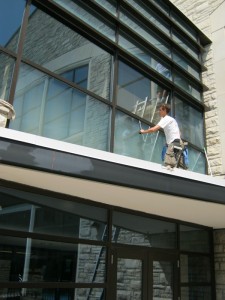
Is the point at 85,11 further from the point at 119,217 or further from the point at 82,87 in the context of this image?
the point at 119,217

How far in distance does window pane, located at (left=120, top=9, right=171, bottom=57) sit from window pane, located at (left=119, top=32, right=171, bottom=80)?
327 mm

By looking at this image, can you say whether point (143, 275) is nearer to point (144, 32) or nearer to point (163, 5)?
point (144, 32)

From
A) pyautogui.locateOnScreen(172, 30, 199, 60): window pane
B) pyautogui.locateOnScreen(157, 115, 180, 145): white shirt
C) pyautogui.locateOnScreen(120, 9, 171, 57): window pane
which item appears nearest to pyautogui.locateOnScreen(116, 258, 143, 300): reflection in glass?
pyautogui.locateOnScreen(157, 115, 180, 145): white shirt

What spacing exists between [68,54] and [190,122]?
4152 mm

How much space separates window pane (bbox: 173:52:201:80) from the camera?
32.4 ft

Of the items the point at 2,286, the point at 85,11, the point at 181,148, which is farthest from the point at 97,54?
the point at 2,286

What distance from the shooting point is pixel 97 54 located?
7.77 m

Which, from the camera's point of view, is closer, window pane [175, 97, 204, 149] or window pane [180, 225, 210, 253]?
window pane [180, 225, 210, 253]

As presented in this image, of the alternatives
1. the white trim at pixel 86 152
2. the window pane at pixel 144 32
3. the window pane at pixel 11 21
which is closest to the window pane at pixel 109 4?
the window pane at pixel 144 32

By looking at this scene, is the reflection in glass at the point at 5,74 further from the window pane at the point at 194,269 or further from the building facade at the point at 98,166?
the window pane at the point at 194,269

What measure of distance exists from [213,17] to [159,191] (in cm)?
750

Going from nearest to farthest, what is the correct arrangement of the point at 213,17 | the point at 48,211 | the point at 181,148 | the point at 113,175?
the point at 113,175, the point at 48,211, the point at 181,148, the point at 213,17

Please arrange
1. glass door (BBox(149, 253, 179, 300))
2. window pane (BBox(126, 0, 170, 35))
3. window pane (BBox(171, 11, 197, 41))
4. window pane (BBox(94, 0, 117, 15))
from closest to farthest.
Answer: glass door (BBox(149, 253, 179, 300))
window pane (BBox(94, 0, 117, 15))
window pane (BBox(126, 0, 170, 35))
window pane (BBox(171, 11, 197, 41))

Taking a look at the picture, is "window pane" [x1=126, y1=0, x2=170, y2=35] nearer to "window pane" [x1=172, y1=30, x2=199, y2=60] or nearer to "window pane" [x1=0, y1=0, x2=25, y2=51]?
"window pane" [x1=172, y1=30, x2=199, y2=60]
